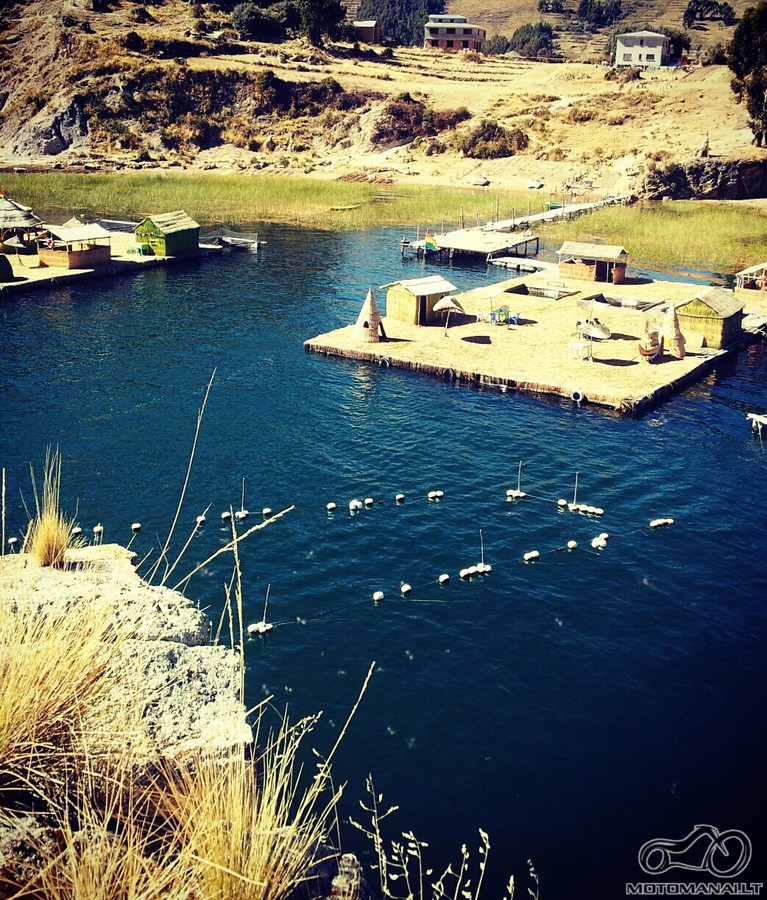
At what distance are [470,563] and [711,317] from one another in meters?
26.2

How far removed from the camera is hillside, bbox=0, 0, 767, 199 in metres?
113

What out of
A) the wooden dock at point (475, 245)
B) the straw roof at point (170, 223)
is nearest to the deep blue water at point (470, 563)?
the straw roof at point (170, 223)

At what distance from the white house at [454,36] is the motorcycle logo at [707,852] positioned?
18187 cm

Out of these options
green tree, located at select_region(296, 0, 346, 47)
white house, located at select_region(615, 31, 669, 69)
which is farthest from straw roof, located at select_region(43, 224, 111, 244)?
white house, located at select_region(615, 31, 669, 69)

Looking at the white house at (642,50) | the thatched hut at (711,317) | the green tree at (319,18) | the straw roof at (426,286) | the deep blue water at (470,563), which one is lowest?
the deep blue water at (470,563)

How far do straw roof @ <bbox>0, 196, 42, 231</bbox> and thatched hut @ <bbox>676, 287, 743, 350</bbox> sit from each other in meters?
45.1

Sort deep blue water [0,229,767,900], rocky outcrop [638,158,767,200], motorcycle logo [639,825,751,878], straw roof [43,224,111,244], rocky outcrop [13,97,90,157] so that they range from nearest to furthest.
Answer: motorcycle logo [639,825,751,878] < deep blue water [0,229,767,900] < straw roof [43,224,111,244] < rocky outcrop [638,158,767,200] < rocky outcrop [13,97,90,157]

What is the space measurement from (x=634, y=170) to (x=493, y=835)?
336 ft

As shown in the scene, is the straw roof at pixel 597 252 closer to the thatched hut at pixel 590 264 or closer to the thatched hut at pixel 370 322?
the thatched hut at pixel 590 264

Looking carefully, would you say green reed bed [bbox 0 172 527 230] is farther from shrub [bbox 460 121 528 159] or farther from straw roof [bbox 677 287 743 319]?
straw roof [bbox 677 287 743 319]

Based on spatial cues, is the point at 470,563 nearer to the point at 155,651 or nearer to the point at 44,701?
the point at 155,651

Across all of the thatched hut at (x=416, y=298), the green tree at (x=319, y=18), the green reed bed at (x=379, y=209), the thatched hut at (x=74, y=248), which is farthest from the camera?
the green tree at (x=319, y=18)

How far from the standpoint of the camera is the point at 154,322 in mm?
51000

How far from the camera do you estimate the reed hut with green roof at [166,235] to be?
65.6 m
